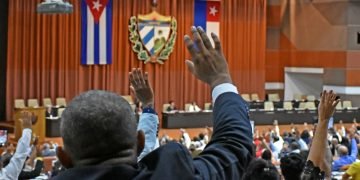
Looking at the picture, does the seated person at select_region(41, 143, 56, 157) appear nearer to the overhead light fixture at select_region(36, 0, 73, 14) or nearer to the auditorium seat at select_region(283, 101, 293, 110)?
the overhead light fixture at select_region(36, 0, 73, 14)

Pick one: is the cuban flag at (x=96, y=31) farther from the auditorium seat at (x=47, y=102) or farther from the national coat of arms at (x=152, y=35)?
the auditorium seat at (x=47, y=102)

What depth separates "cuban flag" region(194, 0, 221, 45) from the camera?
23344 mm

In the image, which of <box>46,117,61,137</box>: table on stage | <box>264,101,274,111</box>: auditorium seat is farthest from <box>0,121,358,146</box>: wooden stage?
<box>264,101,274,111</box>: auditorium seat

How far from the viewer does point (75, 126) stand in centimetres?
149

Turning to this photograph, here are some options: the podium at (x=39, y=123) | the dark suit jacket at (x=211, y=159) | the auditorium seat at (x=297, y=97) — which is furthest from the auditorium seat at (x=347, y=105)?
the dark suit jacket at (x=211, y=159)

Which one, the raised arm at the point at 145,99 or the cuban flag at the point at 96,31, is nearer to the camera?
the raised arm at the point at 145,99

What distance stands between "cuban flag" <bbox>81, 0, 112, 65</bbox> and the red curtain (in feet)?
0.73

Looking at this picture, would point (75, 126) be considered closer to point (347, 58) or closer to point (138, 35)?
point (138, 35)

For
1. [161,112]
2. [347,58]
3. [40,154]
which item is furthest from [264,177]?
[347,58]

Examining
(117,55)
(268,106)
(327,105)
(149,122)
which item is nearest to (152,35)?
(117,55)

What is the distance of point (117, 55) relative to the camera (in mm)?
22391

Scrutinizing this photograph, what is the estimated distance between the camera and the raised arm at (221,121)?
1.62m

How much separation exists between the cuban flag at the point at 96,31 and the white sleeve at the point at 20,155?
17.3 meters

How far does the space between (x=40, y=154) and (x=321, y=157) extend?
31.6 ft
